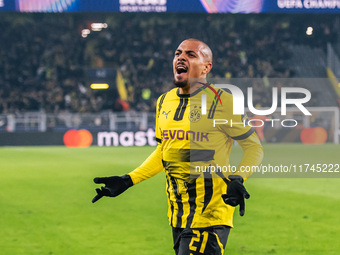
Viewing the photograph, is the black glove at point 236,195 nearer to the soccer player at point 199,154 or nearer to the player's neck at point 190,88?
the soccer player at point 199,154

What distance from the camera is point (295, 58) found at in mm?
29984

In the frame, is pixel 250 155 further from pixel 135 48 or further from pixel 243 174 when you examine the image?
pixel 135 48

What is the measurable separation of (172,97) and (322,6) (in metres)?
18.2

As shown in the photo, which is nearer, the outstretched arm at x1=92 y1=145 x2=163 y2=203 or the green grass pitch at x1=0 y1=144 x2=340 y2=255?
the outstretched arm at x1=92 y1=145 x2=163 y2=203

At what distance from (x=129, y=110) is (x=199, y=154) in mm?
22907

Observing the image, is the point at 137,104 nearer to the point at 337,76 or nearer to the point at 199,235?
the point at 337,76

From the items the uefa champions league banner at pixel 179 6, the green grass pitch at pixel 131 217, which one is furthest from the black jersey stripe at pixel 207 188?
the uefa champions league banner at pixel 179 6

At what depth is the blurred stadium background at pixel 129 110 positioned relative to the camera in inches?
271

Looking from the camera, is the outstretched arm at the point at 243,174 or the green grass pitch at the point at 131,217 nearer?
the outstretched arm at the point at 243,174

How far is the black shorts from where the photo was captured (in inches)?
120

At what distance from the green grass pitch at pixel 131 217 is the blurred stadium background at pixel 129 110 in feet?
0.07

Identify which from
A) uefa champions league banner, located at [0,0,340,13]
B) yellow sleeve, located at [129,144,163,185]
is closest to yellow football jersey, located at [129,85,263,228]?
yellow sleeve, located at [129,144,163,185]

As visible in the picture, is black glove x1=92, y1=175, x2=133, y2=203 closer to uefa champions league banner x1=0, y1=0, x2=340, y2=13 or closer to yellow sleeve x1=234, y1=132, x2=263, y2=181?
yellow sleeve x1=234, y1=132, x2=263, y2=181

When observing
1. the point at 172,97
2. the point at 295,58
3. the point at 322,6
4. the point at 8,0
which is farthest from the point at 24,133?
the point at 172,97
